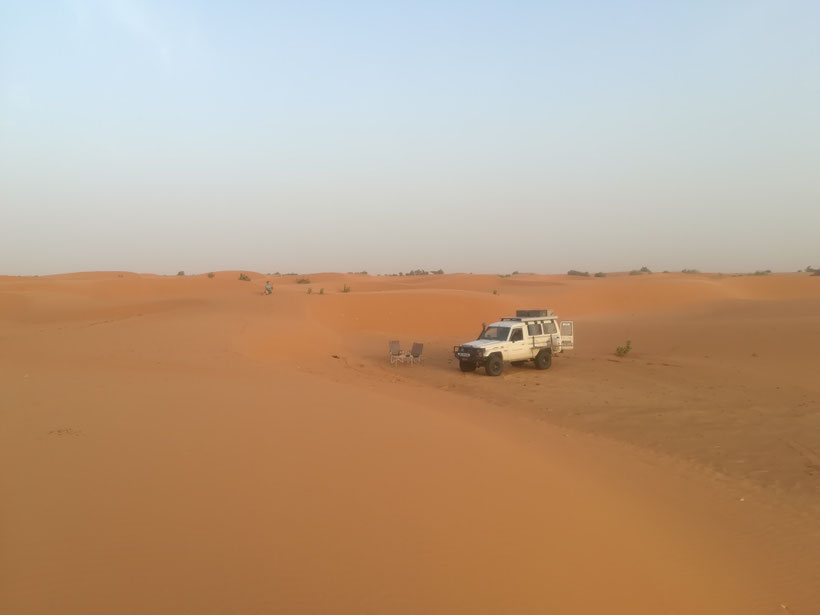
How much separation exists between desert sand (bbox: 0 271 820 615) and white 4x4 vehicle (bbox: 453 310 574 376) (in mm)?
984

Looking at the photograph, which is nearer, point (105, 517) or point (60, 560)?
point (60, 560)

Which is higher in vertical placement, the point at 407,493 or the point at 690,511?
the point at 407,493

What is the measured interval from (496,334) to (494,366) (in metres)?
1.54

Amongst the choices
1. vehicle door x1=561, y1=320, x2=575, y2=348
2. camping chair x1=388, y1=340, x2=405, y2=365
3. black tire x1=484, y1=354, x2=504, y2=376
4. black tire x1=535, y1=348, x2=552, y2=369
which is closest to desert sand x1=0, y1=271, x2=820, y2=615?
black tire x1=484, y1=354, x2=504, y2=376

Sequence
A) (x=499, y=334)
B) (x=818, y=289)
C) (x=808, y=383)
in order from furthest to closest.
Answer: (x=818, y=289), (x=499, y=334), (x=808, y=383)

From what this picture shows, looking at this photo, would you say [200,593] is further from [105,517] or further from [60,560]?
[105,517]

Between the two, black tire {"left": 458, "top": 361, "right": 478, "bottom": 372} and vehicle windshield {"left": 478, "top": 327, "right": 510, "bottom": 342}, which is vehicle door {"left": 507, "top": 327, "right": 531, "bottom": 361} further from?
black tire {"left": 458, "top": 361, "right": 478, "bottom": 372}

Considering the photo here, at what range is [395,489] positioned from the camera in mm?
6398

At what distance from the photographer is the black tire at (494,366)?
1780 centimetres

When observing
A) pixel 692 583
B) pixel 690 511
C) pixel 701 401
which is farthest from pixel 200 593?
pixel 701 401

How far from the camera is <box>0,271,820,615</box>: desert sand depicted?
4.38 metres

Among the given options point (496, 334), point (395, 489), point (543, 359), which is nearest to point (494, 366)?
point (496, 334)

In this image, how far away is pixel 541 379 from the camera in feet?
56.7

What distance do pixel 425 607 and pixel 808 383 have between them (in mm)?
15567
